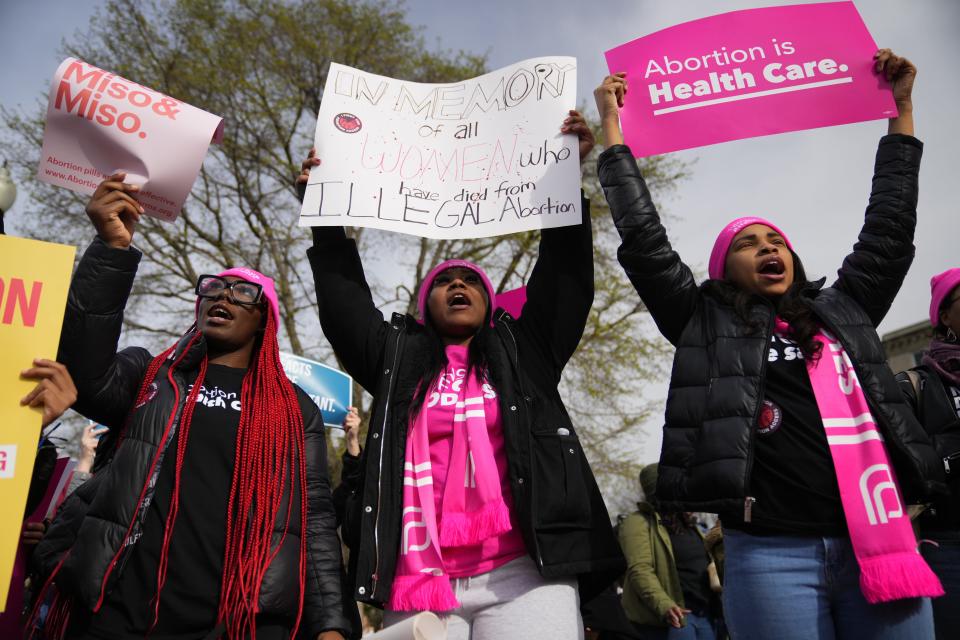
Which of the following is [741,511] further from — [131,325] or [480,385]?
[131,325]

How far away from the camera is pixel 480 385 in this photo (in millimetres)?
2617

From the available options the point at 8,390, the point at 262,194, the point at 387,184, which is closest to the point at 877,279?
the point at 387,184

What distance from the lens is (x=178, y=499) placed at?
229cm

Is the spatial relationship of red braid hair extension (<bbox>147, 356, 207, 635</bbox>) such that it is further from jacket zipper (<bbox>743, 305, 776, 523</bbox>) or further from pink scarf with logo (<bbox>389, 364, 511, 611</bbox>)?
jacket zipper (<bbox>743, 305, 776, 523</bbox>)

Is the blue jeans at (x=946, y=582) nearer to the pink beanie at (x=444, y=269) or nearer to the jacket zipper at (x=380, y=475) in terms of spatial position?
the pink beanie at (x=444, y=269)

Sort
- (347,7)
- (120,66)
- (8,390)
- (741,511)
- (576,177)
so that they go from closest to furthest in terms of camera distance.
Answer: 1. (8,390)
2. (741,511)
3. (576,177)
4. (120,66)
5. (347,7)

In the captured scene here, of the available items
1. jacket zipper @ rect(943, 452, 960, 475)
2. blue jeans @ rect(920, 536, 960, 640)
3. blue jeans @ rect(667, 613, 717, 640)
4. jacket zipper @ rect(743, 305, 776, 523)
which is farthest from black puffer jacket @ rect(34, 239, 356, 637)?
blue jeans @ rect(667, 613, 717, 640)

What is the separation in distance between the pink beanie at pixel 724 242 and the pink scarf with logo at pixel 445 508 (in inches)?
41.0

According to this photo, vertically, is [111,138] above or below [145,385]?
above

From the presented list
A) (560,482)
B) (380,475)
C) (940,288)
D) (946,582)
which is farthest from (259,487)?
(940,288)

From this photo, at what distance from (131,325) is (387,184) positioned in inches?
459

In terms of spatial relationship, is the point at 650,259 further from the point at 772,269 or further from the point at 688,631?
the point at 688,631

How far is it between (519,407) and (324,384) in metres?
6.00

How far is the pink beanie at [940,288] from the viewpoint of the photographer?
314 centimetres
